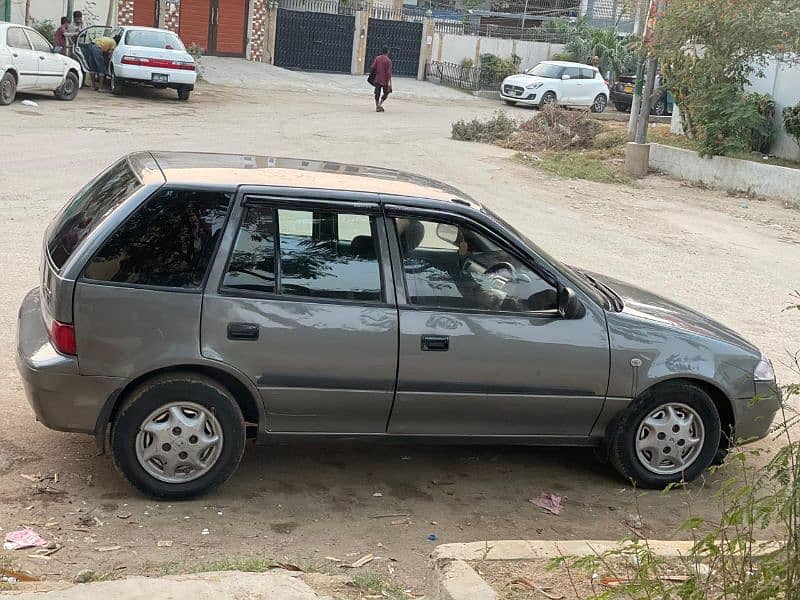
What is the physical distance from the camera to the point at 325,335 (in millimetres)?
5254

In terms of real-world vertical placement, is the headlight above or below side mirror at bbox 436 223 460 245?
below

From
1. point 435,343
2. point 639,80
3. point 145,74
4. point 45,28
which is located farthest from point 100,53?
point 435,343

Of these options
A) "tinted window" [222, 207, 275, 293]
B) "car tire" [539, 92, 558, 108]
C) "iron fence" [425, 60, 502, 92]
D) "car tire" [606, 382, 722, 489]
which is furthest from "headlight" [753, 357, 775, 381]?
"iron fence" [425, 60, 502, 92]

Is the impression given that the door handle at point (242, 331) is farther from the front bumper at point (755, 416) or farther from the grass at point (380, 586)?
the front bumper at point (755, 416)

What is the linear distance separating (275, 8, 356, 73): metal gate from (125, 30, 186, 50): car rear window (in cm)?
1721

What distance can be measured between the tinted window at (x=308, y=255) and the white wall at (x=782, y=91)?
1700 cm

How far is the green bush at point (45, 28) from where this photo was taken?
2997 centimetres

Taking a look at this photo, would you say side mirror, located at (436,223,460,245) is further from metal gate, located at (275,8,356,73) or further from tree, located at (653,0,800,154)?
metal gate, located at (275,8,356,73)

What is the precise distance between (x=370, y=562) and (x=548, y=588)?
40.9 inches

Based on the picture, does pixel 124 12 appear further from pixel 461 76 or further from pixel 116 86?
pixel 461 76

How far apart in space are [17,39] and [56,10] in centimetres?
1372

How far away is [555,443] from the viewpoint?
581 centimetres

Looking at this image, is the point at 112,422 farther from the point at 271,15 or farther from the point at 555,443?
the point at 271,15

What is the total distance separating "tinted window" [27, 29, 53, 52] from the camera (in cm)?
2123
